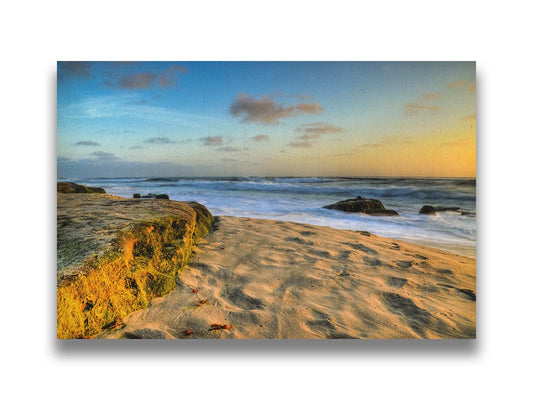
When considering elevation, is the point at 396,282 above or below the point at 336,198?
below

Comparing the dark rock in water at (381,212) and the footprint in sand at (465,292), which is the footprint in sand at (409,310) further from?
the dark rock in water at (381,212)

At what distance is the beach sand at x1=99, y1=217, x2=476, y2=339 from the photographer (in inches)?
105

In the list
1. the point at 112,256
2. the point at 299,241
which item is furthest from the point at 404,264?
the point at 112,256

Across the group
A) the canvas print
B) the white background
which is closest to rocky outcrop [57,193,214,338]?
the canvas print

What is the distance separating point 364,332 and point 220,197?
1931 mm

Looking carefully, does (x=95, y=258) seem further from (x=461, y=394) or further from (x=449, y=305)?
(x=461, y=394)

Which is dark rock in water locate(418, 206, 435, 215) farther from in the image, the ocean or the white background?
the white background

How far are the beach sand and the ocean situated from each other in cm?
12
